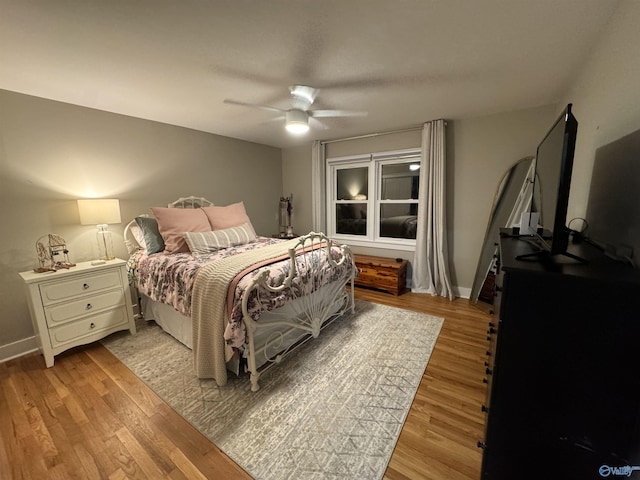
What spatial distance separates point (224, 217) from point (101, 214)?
1145 millimetres

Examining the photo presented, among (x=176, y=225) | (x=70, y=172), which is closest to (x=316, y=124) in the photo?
(x=176, y=225)

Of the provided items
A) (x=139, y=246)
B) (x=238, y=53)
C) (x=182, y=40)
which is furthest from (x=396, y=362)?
(x=139, y=246)

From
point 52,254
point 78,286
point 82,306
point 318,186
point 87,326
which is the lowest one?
point 87,326

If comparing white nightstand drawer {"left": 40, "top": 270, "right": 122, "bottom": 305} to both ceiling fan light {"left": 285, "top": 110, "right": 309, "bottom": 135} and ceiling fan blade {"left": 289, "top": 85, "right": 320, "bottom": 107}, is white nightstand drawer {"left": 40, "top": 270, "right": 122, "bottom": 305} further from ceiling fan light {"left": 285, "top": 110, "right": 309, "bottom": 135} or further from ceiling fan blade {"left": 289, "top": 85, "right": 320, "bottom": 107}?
ceiling fan blade {"left": 289, "top": 85, "right": 320, "bottom": 107}

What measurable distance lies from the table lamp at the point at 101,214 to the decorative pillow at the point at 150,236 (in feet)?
0.74

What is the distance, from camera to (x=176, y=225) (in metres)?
Answer: 2.73

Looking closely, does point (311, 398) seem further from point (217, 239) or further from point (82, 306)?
point (82, 306)

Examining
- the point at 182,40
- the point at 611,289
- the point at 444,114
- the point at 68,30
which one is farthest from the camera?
the point at 444,114

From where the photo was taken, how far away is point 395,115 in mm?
2969

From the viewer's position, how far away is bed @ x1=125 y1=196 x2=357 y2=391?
1.77 m

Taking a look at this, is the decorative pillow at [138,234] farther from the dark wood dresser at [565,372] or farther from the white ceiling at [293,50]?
the dark wood dresser at [565,372]

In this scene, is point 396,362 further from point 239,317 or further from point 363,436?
point 239,317

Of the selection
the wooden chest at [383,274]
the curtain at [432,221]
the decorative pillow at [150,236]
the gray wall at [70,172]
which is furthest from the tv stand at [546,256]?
the gray wall at [70,172]

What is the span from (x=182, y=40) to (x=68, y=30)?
59 cm
